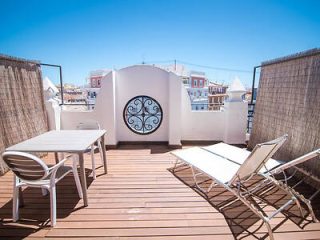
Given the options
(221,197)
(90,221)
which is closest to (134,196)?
(90,221)

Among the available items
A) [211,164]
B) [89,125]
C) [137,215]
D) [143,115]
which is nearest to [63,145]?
[137,215]

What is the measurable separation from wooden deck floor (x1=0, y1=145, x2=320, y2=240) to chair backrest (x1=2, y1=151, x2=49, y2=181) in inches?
21.3

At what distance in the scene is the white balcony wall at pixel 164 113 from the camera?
4.36 m

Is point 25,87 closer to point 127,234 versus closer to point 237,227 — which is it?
point 127,234

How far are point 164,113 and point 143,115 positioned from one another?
0.59m

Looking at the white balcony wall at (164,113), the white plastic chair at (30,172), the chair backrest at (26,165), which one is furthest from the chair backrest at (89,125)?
the chair backrest at (26,165)

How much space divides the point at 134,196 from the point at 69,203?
83 centimetres

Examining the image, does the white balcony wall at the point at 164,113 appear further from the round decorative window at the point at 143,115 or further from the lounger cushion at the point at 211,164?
the lounger cushion at the point at 211,164

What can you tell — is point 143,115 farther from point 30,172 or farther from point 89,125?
point 30,172

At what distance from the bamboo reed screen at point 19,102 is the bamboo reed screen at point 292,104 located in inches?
196

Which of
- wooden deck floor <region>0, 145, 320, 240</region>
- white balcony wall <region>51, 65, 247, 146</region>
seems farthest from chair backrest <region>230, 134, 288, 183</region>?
white balcony wall <region>51, 65, 247, 146</region>

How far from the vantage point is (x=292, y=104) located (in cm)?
303

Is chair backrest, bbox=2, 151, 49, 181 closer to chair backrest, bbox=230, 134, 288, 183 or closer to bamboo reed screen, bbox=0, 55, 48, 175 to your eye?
bamboo reed screen, bbox=0, 55, 48, 175

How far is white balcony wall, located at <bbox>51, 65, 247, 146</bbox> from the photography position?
436cm
